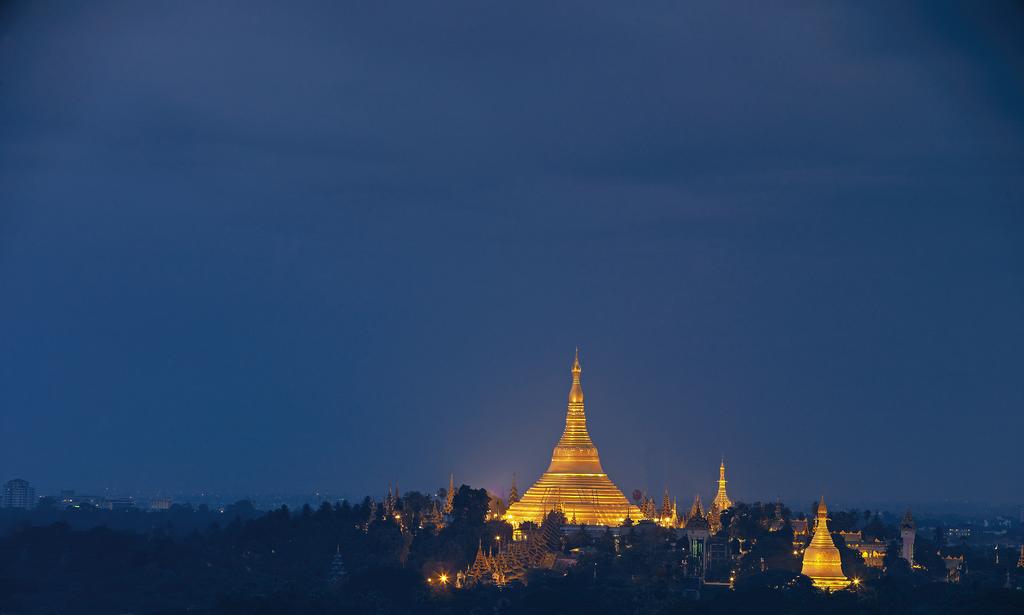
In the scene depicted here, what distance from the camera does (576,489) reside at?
98625 millimetres

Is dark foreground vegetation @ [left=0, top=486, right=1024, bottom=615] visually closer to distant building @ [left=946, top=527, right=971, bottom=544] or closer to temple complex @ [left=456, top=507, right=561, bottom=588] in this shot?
temple complex @ [left=456, top=507, right=561, bottom=588]

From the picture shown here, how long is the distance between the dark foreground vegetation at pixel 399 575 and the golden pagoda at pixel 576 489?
149 inches

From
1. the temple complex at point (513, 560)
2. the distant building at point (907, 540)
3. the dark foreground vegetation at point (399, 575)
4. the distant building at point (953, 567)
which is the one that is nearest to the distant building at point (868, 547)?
the dark foreground vegetation at point (399, 575)

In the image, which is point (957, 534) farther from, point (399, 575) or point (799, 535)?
point (399, 575)

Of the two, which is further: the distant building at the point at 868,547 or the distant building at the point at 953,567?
the distant building at the point at 953,567

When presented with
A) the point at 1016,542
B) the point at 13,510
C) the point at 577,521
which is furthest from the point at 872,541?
the point at 13,510

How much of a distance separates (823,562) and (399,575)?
1319 centimetres

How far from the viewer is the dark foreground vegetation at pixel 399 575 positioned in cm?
7550

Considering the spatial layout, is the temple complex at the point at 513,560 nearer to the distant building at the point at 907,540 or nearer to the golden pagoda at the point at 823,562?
the golden pagoda at the point at 823,562

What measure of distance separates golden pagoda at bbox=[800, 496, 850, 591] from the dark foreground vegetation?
0.84 m

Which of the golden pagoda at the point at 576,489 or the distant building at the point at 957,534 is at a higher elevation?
the distant building at the point at 957,534

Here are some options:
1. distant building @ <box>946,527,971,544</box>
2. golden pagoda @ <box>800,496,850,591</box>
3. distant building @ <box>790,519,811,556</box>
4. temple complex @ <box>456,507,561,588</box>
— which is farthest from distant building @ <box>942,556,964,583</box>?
distant building @ <box>946,527,971,544</box>

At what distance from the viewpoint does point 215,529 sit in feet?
371

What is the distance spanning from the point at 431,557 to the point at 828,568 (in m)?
13.4
